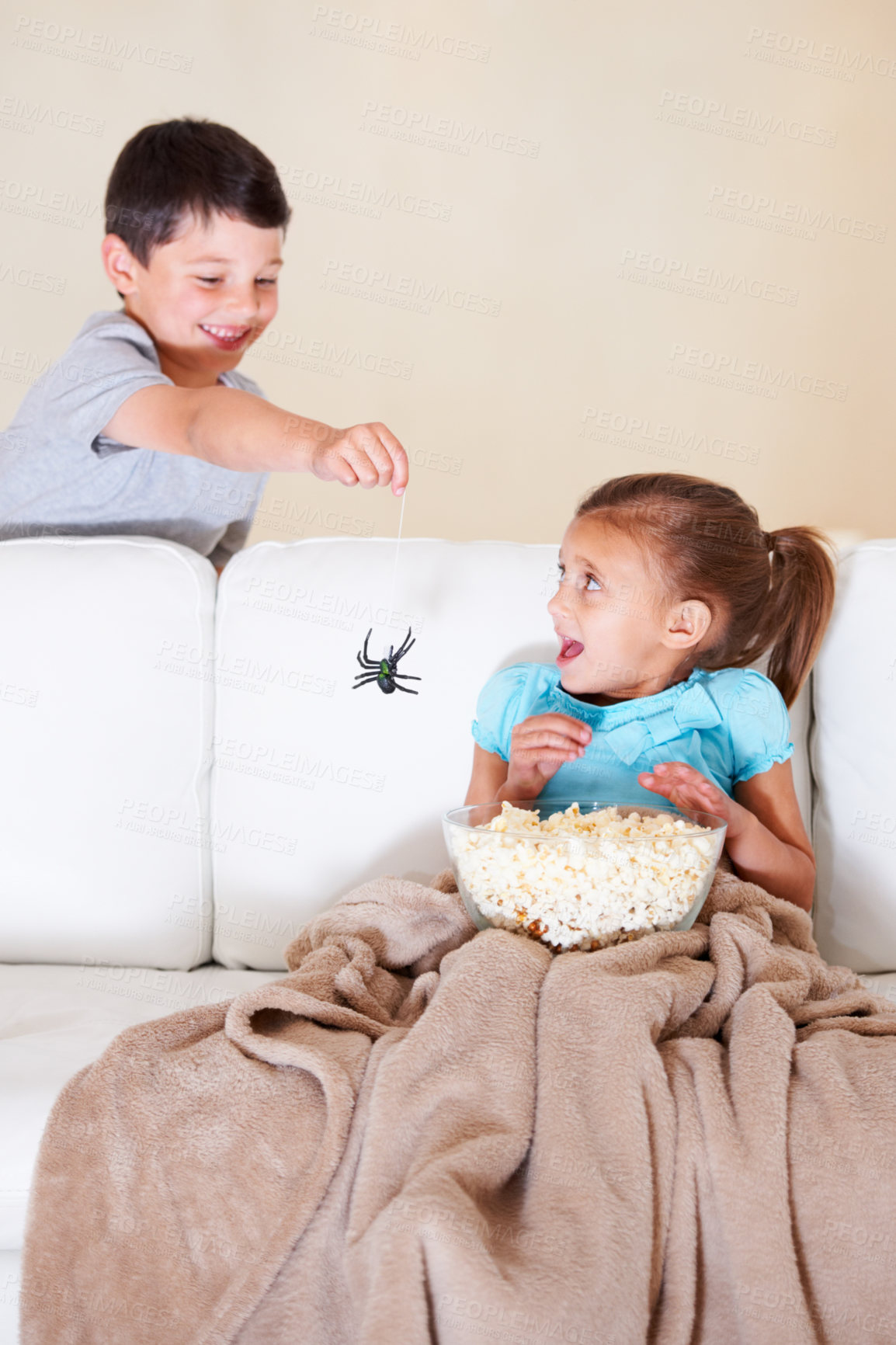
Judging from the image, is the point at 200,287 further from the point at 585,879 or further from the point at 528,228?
the point at 528,228

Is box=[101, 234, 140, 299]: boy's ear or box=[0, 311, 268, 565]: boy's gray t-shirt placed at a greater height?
box=[101, 234, 140, 299]: boy's ear

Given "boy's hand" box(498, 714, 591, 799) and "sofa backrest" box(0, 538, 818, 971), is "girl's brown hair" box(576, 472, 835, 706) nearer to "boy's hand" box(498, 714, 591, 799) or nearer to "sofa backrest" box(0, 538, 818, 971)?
"sofa backrest" box(0, 538, 818, 971)

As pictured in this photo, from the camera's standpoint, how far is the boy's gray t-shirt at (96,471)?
1.51 metres

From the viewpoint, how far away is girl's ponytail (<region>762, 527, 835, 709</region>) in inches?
51.2

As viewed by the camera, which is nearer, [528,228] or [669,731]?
[669,731]

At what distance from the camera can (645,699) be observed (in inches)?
49.3

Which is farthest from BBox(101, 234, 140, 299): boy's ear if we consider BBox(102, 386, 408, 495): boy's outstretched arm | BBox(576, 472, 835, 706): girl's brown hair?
BBox(576, 472, 835, 706): girl's brown hair

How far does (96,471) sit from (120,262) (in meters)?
0.37

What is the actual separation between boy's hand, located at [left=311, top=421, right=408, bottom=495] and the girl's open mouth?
30 cm

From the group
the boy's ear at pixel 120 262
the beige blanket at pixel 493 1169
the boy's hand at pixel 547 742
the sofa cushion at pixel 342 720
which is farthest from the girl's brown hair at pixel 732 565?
the boy's ear at pixel 120 262

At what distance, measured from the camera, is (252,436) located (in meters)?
1.23

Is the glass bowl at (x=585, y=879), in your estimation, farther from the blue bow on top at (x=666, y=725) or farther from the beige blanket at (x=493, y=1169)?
the blue bow on top at (x=666, y=725)

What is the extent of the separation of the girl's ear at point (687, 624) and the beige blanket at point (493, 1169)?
45 centimetres

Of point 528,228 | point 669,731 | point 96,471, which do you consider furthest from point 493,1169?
point 528,228
